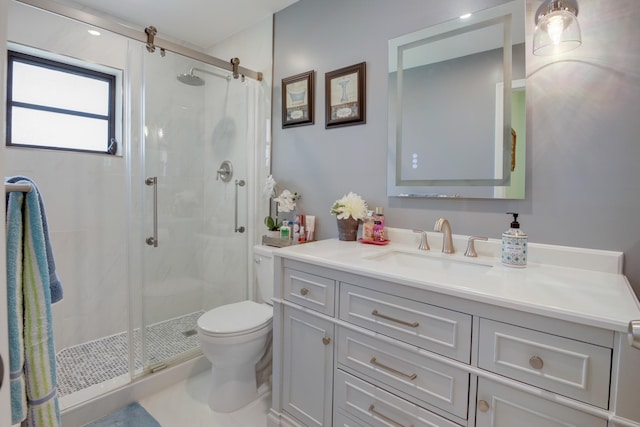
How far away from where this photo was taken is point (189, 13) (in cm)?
234

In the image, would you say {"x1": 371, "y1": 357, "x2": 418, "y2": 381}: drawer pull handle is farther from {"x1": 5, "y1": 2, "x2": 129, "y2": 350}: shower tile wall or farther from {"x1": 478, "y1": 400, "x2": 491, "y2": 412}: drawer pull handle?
{"x1": 5, "y1": 2, "x2": 129, "y2": 350}: shower tile wall

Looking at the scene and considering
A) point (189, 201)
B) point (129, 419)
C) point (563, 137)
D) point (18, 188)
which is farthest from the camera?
point (189, 201)

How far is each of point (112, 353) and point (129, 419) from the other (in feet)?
2.39

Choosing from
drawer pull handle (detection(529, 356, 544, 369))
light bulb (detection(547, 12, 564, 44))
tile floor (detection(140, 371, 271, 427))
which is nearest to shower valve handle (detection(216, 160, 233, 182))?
tile floor (detection(140, 371, 271, 427))

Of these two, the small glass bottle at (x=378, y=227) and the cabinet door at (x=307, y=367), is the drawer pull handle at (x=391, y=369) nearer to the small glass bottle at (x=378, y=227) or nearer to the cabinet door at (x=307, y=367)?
the cabinet door at (x=307, y=367)

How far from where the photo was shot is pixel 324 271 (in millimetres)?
1328

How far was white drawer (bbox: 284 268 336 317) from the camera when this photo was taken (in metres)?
1.32

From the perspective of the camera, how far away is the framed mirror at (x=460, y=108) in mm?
1372

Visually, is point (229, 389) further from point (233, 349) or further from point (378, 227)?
point (378, 227)

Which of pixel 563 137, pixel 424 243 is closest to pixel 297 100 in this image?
pixel 424 243

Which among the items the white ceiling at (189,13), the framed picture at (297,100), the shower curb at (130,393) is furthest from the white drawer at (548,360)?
the white ceiling at (189,13)

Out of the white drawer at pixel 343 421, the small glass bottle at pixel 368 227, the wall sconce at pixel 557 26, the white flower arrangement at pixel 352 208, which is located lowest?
the white drawer at pixel 343 421

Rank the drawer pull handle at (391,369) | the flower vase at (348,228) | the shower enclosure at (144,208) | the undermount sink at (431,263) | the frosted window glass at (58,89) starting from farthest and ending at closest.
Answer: the frosted window glass at (58,89) < the shower enclosure at (144,208) < the flower vase at (348,228) < the undermount sink at (431,263) < the drawer pull handle at (391,369)

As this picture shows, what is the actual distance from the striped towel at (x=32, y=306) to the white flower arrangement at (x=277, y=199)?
4.67ft
